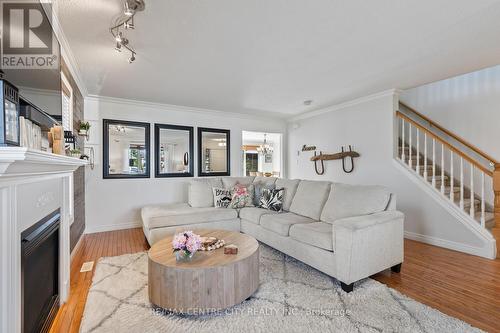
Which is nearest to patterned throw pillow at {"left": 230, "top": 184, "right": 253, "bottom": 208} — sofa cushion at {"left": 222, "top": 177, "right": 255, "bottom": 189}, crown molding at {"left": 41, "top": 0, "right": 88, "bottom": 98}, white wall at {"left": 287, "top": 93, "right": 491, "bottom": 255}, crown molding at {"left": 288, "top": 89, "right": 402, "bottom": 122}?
sofa cushion at {"left": 222, "top": 177, "right": 255, "bottom": 189}

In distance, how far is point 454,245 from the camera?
128 inches

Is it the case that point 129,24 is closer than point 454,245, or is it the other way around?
point 129,24

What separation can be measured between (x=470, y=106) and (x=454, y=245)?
7.60 feet

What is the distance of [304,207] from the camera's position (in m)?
3.25

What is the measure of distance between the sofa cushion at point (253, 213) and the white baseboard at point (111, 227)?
2.16 meters

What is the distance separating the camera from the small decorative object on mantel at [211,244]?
2.16 metres

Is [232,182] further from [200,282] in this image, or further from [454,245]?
[454,245]

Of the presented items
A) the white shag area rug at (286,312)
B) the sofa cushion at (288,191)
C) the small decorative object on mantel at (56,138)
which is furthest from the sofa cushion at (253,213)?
the small decorative object on mantel at (56,138)

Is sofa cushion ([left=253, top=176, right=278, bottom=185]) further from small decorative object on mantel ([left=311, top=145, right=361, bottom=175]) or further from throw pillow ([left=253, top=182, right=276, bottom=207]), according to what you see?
small decorative object on mantel ([left=311, top=145, right=361, bottom=175])

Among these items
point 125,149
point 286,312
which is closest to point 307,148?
point 125,149

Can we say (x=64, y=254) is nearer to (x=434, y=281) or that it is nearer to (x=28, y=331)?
(x=28, y=331)

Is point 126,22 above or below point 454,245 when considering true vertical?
above

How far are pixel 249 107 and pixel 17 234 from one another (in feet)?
14.2

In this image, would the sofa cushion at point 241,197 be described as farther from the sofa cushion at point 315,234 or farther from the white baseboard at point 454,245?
the white baseboard at point 454,245
